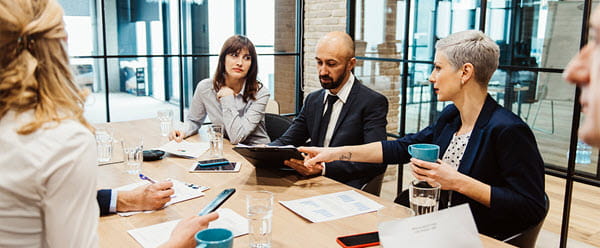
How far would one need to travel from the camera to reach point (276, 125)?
334cm

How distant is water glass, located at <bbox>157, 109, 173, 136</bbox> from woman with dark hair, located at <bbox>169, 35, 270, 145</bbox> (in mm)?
112

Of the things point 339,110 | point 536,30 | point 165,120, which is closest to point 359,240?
point 339,110

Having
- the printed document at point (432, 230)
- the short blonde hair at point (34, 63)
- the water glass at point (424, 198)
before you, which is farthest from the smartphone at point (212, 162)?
the short blonde hair at point (34, 63)

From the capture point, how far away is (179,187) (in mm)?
2033

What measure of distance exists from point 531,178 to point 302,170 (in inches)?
37.4

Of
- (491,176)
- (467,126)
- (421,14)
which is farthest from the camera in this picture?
(421,14)

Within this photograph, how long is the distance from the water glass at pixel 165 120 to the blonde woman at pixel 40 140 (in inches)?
86.6

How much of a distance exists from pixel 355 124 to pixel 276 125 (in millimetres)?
742

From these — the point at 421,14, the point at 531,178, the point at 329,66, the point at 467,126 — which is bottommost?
the point at 531,178

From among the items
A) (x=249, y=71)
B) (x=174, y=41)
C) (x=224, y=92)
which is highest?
(x=174, y=41)

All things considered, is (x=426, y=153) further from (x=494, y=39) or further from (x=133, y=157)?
(x=494, y=39)

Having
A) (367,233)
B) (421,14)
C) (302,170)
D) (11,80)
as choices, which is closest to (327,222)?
(367,233)

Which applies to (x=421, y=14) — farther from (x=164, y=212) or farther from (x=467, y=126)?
(x=164, y=212)

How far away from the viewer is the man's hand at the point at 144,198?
1.75 meters
